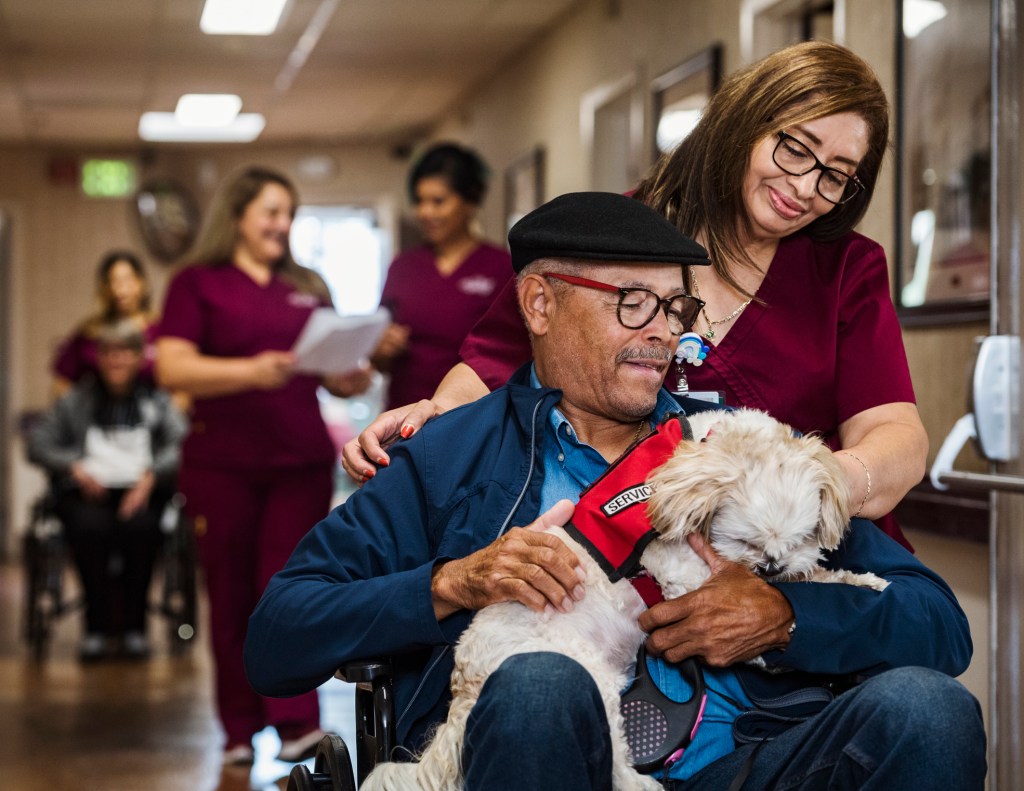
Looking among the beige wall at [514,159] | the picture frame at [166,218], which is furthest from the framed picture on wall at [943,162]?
the picture frame at [166,218]

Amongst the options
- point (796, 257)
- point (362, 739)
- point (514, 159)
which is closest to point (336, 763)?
point (362, 739)

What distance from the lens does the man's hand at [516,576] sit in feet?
5.40

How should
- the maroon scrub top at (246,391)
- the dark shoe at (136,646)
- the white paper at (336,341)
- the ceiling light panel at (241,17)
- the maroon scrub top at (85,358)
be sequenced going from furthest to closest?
the ceiling light panel at (241,17)
the maroon scrub top at (85,358)
the dark shoe at (136,646)
the maroon scrub top at (246,391)
the white paper at (336,341)

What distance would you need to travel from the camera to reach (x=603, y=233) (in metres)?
1.86

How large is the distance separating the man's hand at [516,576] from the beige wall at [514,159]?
1.64 metres

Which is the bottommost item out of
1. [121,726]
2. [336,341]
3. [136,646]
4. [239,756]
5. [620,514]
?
[136,646]

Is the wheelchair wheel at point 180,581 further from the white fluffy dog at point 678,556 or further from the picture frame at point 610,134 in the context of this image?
the white fluffy dog at point 678,556

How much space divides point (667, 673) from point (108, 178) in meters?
10.4

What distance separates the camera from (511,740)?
147cm

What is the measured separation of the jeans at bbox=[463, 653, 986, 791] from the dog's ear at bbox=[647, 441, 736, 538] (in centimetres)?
25

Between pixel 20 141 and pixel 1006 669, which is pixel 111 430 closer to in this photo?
pixel 1006 669

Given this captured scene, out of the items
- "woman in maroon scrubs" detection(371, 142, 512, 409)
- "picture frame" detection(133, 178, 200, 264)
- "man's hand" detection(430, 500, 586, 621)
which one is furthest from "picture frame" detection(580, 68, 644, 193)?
"picture frame" detection(133, 178, 200, 264)

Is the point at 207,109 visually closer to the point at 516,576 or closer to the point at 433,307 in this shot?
the point at 433,307

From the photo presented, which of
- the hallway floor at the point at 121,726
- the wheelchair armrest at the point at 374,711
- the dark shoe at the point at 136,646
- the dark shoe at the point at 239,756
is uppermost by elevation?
the wheelchair armrest at the point at 374,711
